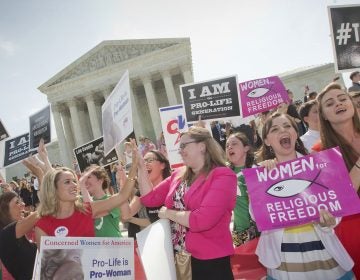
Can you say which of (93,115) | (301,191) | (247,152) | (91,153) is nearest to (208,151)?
(301,191)

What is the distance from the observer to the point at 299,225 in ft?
8.72

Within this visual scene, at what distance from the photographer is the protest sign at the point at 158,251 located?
2.72 meters

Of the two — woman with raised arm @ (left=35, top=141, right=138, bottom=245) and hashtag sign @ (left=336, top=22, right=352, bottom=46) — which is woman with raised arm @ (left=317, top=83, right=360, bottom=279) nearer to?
woman with raised arm @ (left=35, top=141, right=138, bottom=245)

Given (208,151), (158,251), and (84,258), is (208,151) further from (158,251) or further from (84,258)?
(84,258)

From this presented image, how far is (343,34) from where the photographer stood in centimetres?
556

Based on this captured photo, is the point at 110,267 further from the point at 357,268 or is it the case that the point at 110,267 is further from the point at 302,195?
the point at 357,268

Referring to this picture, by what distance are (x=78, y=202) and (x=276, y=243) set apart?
6.58 feet

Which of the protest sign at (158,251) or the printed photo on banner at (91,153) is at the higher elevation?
the printed photo on banner at (91,153)

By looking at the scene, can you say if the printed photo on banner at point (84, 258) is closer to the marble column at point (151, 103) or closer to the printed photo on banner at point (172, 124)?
the printed photo on banner at point (172, 124)

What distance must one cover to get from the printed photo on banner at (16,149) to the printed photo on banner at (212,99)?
3741mm

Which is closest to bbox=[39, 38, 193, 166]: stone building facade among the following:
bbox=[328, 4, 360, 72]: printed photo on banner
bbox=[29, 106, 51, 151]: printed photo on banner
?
bbox=[29, 106, 51, 151]: printed photo on banner

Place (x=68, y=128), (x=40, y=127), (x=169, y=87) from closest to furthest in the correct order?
1. (x=40, y=127)
2. (x=169, y=87)
3. (x=68, y=128)

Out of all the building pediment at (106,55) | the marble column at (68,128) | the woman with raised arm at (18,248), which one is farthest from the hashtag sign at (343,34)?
the marble column at (68,128)

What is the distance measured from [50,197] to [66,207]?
0.18 metres
